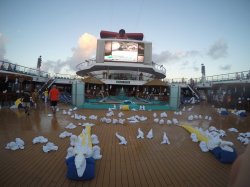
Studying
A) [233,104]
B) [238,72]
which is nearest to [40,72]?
[233,104]

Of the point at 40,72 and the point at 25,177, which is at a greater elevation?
the point at 40,72

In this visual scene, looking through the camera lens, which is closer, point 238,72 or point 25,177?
point 25,177

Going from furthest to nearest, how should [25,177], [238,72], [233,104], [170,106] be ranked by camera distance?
[238,72]
[233,104]
[170,106]
[25,177]

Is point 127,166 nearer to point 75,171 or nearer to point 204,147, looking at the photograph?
point 75,171

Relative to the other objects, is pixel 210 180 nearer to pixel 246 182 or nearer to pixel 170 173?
pixel 170 173

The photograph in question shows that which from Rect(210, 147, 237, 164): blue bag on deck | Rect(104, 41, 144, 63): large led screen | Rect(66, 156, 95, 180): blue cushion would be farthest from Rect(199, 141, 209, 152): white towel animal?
Rect(104, 41, 144, 63): large led screen

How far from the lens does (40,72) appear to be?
30953 millimetres

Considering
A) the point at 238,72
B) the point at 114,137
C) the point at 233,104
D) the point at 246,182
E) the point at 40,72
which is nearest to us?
the point at 246,182

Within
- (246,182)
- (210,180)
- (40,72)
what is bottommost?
(210,180)

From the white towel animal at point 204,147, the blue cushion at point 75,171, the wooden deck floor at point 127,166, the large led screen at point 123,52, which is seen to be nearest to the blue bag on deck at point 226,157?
the wooden deck floor at point 127,166

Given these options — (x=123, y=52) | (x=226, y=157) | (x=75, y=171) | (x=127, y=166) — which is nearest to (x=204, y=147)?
(x=226, y=157)

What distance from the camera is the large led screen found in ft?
107

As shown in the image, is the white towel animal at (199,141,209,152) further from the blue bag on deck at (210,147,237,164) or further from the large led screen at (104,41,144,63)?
the large led screen at (104,41,144,63)

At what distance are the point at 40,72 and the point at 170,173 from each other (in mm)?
31020
